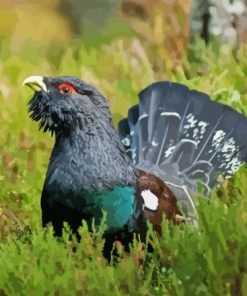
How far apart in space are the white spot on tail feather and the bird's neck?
0.24 metres

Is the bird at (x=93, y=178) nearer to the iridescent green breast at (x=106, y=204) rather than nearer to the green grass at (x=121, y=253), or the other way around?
the iridescent green breast at (x=106, y=204)

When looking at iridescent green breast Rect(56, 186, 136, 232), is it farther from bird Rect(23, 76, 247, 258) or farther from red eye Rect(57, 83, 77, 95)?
red eye Rect(57, 83, 77, 95)

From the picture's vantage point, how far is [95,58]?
876 centimetres

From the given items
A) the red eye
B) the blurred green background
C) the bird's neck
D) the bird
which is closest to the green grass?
the blurred green background

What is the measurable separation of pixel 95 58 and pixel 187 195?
3237 mm

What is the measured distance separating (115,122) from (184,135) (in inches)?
35.7

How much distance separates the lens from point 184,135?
6039mm

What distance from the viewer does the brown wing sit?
5.23 m

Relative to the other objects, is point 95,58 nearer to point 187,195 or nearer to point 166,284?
point 187,195

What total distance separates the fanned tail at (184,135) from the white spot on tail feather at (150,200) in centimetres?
52

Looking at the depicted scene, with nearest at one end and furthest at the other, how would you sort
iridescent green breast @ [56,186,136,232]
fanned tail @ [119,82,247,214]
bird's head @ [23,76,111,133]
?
iridescent green breast @ [56,186,136,232]
bird's head @ [23,76,111,133]
fanned tail @ [119,82,247,214]

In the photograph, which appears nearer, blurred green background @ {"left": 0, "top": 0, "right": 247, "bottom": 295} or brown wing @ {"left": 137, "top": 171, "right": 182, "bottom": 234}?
blurred green background @ {"left": 0, "top": 0, "right": 247, "bottom": 295}

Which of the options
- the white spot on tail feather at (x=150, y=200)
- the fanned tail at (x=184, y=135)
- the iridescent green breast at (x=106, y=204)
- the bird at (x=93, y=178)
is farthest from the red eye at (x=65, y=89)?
the fanned tail at (x=184, y=135)

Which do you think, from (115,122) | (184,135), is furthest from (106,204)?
(115,122)
